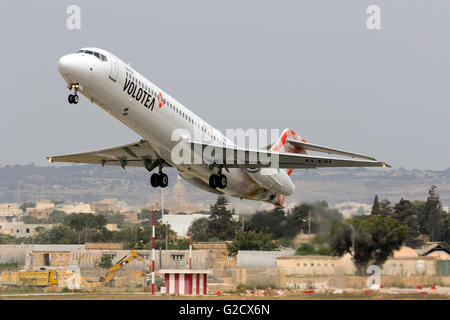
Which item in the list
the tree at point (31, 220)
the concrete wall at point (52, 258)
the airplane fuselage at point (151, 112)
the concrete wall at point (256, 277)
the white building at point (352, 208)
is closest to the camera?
the airplane fuselage at point (151, 112)

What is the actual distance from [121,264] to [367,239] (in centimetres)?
1519

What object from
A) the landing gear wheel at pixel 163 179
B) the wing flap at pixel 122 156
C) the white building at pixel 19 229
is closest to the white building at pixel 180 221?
the white building at pixel 19 229

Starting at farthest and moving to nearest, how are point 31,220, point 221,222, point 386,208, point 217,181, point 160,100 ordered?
point 31,220
point 221,222
point 386,208
point 217,181
point 160,100

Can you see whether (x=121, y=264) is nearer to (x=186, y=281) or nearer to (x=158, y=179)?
(x=186, y=281)

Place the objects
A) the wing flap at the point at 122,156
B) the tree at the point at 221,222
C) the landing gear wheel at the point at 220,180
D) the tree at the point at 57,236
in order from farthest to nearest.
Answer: the tree at the point at 57,236
the tree at the point at 221,222
the wing flap at the point at 122,156
the landing gear wheel at the point at 220,180

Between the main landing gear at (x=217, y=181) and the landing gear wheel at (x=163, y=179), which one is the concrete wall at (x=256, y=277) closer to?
the main landing gear at (x=217, y=181)

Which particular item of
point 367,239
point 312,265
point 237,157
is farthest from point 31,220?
point 367,239

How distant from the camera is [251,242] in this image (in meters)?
35.4

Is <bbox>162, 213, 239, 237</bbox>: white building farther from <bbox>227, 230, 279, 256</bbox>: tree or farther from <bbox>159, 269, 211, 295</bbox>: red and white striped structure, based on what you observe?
<bbox>159, 269, 211, 295</bbox>: red and white striped structure

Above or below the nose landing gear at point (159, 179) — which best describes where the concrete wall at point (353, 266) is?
below

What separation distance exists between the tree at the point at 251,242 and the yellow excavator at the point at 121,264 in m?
5.32

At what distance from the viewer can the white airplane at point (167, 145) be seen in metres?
25.8
